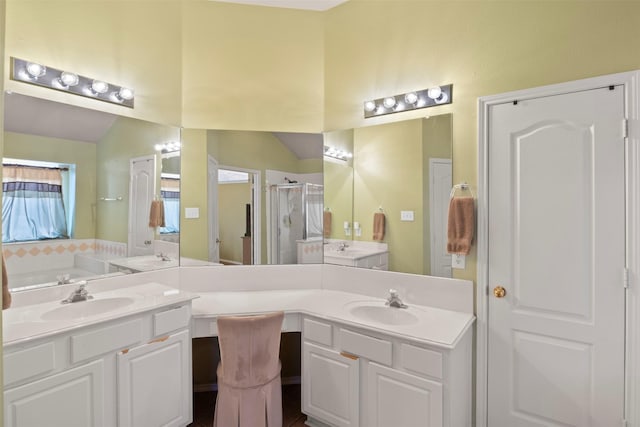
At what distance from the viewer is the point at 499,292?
6.49 ft

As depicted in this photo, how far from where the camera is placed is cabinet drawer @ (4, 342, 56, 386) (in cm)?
146

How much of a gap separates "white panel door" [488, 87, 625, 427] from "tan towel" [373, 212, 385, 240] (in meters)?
0.69

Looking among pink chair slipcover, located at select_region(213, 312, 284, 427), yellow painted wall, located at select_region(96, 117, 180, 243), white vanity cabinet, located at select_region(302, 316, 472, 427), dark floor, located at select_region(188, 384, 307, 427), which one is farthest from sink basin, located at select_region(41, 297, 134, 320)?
white vanity cabinet, located at select_region(302, 316, 472, 427)

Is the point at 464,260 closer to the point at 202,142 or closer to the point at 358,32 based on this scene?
the point at 358,32

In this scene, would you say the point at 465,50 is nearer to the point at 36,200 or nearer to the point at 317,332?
the point at 317,332

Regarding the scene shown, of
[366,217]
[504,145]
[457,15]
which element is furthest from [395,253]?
[457,15]

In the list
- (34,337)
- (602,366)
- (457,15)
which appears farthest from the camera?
(457,15)

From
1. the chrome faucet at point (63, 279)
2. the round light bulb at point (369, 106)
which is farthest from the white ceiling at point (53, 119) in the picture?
the round light bulb at point (369, 106)

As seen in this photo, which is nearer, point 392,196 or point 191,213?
point 392,196

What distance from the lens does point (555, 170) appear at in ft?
6.03

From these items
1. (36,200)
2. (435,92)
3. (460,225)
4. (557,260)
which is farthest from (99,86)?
(557,260)

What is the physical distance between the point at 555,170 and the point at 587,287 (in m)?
0.62

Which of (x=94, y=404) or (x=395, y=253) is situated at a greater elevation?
(x=395, y=253)

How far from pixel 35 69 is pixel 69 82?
0.53 ft
